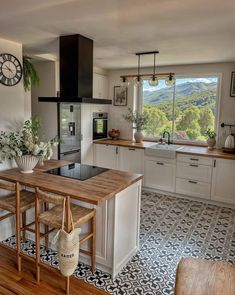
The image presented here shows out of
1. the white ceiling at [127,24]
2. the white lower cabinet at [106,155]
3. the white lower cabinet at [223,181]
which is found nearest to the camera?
the white ceiling at [127,24]

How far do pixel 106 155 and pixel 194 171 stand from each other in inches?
70.9

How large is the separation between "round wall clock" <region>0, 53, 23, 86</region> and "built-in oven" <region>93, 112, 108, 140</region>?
95.1 inches

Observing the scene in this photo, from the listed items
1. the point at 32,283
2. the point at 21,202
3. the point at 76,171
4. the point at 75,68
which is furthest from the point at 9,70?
the point at 32,283

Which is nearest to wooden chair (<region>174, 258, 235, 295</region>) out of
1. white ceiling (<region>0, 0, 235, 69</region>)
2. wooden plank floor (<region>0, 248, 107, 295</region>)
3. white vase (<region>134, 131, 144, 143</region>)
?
wooden plank floor (<region>0, 248, 107, 295</region>)

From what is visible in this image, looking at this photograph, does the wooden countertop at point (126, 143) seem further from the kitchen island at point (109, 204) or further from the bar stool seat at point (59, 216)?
the bar stool seat at point (59, 216)

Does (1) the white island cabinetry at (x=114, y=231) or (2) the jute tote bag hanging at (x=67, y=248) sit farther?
(1) the white island cabinetry at (x=114, y=231)

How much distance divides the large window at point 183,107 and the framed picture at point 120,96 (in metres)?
0.43

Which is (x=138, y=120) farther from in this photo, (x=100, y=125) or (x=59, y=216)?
(x=59, y=216)

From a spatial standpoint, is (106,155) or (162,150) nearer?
(162,150)

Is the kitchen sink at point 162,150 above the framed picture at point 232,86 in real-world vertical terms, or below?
below

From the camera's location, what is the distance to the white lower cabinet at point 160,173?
4496mm

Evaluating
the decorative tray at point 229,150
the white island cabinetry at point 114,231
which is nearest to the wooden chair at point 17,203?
the white island cabinetry at point 114,231

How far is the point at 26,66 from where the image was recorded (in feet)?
11.3

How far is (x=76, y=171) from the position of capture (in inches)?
116
